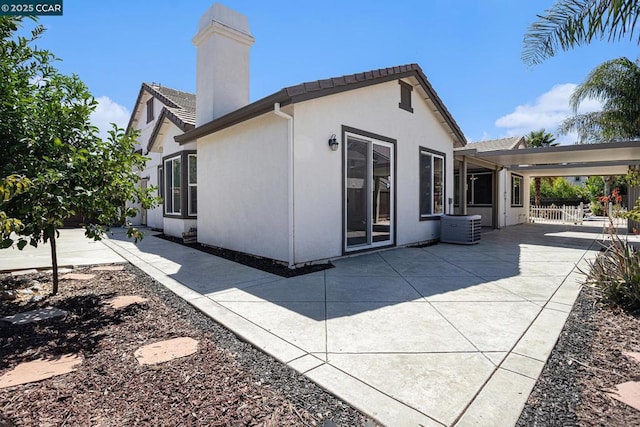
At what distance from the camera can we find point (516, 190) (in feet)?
58.6

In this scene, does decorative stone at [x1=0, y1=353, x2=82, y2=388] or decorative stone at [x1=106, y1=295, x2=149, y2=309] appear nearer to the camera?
decorative stone at [x1=0, y1=353, x2=82, y2=388]

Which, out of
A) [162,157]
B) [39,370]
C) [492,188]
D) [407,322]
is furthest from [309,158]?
[492,188]

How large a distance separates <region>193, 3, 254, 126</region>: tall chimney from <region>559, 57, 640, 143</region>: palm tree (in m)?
13.9

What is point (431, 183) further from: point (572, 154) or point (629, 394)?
point (629, 394)

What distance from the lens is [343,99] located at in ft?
23.1

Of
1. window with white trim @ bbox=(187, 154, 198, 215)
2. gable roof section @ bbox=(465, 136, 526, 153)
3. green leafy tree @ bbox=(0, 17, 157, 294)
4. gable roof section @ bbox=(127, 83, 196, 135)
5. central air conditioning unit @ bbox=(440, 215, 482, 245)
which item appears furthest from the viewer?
gable roof section @ bbox=(465, 136, 526, 153)

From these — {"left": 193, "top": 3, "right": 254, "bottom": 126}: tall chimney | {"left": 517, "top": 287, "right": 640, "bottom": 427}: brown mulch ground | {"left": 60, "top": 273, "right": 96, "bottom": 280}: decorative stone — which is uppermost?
{"left": 193, "top": 3, "right": 254, "bottom": 126}: tall chimney

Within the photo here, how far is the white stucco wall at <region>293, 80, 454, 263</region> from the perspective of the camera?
623 cm

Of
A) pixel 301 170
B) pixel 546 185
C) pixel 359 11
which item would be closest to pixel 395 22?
pixel 359 11

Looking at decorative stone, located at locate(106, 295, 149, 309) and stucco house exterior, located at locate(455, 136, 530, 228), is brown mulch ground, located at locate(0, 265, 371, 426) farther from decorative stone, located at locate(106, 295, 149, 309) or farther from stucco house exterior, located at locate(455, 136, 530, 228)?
stucco house exterior, located at locate(455, 136, 530, 228)

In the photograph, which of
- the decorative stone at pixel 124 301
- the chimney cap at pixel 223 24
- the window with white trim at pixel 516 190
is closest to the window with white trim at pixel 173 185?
the chimney cap at pixel 223 24

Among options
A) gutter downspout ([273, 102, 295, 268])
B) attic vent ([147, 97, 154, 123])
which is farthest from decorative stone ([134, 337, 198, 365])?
attic vent ([147, 97, 154, 123])

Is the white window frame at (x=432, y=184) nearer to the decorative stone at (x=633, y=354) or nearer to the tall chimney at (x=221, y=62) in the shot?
the tall chimney at (x=221, y=62)

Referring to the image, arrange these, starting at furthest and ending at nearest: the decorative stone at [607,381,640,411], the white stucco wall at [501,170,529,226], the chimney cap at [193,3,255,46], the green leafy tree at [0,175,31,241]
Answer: the white stucco wall at [501,170,529,226] < the chimney cap at [193,3,255,46] < the green leafy tree at [0,175,31,241] < the decorative stone at [607,381,640,411]
